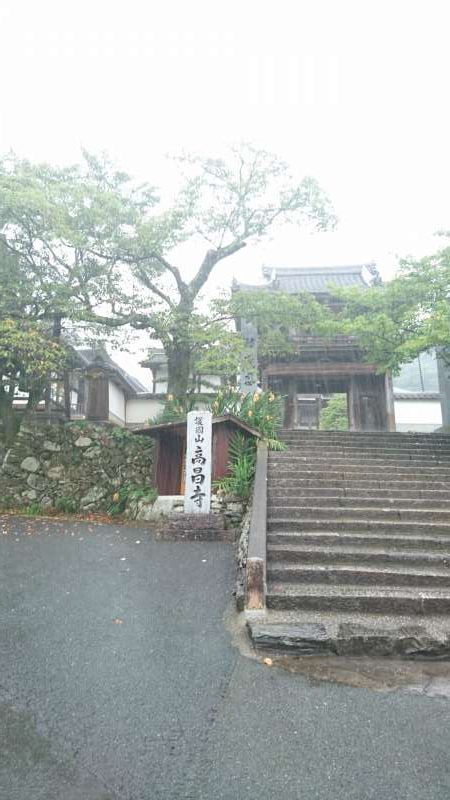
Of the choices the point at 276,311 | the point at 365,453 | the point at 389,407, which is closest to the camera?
the point at 365,453

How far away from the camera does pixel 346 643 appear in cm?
412

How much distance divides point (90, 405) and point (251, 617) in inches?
451

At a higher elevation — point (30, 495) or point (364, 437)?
point (364, 437)

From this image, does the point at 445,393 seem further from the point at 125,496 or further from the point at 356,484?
the point at 125,496

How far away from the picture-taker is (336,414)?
2619 cm

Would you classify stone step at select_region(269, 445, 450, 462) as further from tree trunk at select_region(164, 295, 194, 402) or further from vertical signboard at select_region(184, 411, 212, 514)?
tree trunk at select_region(164, 295, 194, 402)

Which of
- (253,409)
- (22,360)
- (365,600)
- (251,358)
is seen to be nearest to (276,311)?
(251,358)

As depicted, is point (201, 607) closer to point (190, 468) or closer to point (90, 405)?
point (190, 468)

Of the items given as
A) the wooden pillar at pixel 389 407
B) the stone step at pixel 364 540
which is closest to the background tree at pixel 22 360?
the stone step at pixel 364 540

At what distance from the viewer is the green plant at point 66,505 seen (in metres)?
11.1

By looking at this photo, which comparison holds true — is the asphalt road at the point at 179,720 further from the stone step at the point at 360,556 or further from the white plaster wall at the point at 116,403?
the white plaster wall at the point at 116,403

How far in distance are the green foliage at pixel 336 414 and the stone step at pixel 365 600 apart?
21213 millimetres

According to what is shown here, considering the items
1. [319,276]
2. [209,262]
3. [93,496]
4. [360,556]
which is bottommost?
[360,556]

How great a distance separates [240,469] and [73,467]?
16.3ft
